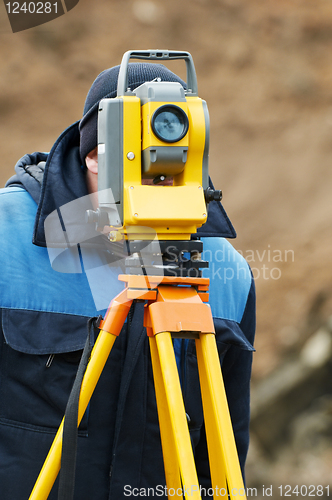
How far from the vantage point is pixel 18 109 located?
335 centimetres

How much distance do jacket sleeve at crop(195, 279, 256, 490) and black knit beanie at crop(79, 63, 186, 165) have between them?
590mm

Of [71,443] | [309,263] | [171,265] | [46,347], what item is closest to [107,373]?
[46,347]

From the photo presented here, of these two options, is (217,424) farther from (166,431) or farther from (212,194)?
(212,194)

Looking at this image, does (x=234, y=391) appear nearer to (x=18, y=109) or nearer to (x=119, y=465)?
(x=119, y=465)

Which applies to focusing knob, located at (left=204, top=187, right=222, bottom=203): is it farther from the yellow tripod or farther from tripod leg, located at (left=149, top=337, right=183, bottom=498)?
tripod leg, located at (left=149, top=337, right=183, bottom=498)

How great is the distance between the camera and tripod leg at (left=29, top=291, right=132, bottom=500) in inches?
29.7

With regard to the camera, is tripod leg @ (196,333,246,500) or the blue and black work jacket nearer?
tripod leg @ (196,333,246,500)

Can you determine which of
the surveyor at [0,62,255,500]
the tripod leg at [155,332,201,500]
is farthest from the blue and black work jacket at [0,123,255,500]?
the tripod leg at [155,332,201,500]

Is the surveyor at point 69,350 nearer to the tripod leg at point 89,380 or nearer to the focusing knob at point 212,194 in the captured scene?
the tripod leg at point 89,380

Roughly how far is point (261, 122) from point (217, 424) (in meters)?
3.12

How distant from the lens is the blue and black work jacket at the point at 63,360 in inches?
40.2

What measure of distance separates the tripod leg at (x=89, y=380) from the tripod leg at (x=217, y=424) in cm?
15

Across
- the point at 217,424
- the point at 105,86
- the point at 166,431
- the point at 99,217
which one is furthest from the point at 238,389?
the point at 105,86

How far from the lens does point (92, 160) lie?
1.15 metres
